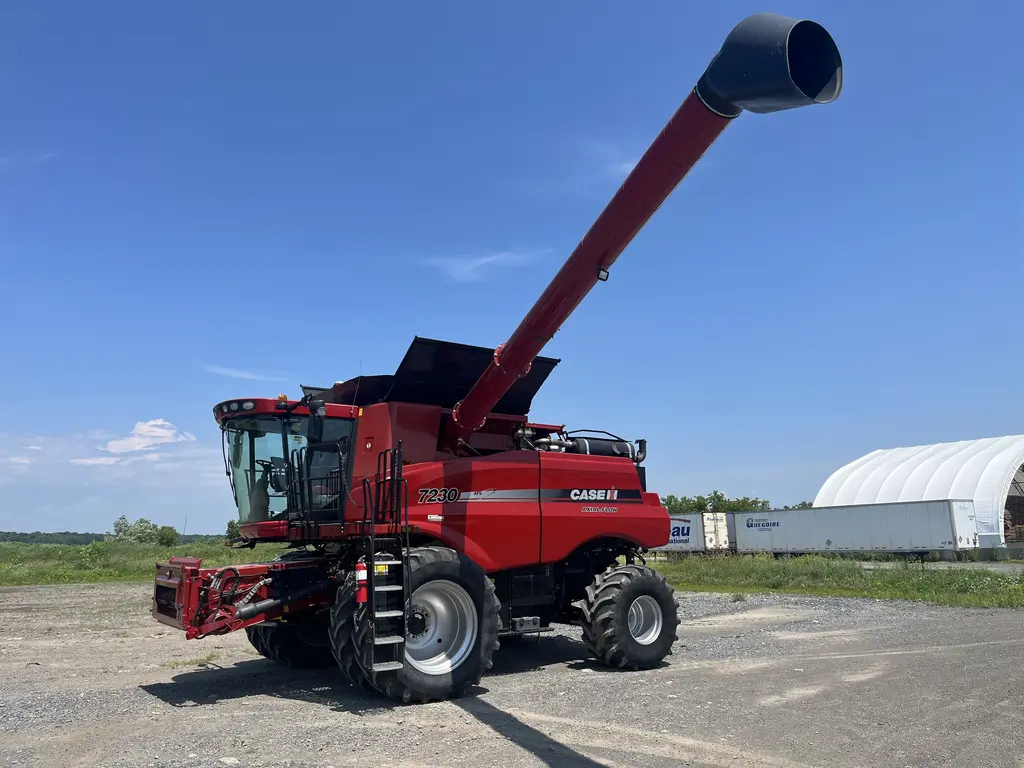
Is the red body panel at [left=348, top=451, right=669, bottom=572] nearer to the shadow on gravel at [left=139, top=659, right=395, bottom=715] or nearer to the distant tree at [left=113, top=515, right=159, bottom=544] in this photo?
the shadow on gravel at [left=139, top=659, right=395, bottom=715]

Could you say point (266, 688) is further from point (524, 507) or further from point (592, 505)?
point (592, 505)

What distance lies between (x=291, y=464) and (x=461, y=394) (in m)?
2.41

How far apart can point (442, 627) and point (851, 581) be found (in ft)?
61.4

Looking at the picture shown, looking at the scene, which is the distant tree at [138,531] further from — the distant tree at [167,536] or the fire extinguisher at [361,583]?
the fire extinguisher at [361,583]

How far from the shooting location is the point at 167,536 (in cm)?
6141

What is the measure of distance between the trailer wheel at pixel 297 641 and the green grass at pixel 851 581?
48.2 ft

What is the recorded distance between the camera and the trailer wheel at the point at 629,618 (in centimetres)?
984

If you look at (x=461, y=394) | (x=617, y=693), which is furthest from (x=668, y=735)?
(x=461, y=394)

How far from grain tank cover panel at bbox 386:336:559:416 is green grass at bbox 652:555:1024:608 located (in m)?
13.9

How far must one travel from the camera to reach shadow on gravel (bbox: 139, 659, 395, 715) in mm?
8047

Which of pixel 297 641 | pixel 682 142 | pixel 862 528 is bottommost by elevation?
pixel 297 641

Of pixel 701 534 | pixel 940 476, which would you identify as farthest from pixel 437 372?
pixel 940 476

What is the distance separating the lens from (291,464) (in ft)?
30.4

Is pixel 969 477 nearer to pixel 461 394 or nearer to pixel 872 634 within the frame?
pixel 872 634
